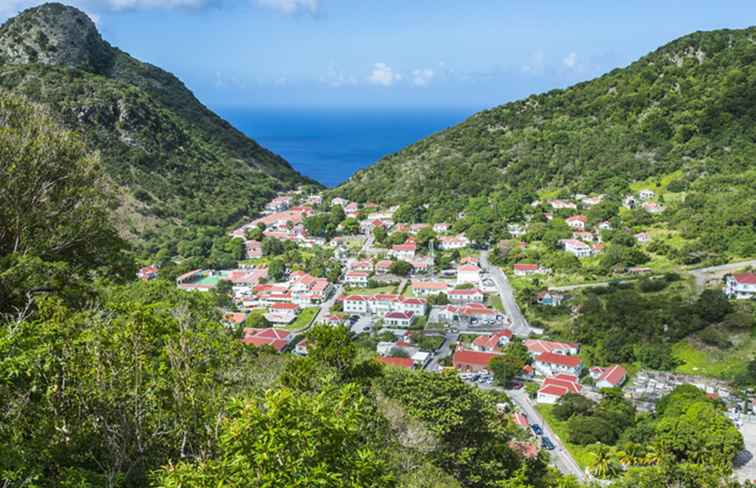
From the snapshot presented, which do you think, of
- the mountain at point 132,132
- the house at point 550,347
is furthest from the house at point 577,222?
the mountain at point 132,132

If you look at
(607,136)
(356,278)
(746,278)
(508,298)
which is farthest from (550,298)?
(607,136)

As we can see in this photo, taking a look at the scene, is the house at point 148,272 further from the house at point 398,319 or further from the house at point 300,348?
the house at point 398,319

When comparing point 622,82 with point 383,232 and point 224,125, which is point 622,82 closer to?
point 383,232

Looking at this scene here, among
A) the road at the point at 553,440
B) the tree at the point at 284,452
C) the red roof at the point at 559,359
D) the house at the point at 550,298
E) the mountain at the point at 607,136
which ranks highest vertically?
the mountain at the point at 607,136

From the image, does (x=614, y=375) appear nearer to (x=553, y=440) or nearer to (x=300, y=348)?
(x=553, y=440)

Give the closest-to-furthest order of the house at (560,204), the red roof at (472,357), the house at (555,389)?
1. the house at (555,389)
2. the red roof at (472,357)
3. the house at (560,204)

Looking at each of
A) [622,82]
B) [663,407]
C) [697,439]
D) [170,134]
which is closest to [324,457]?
[697,439]
